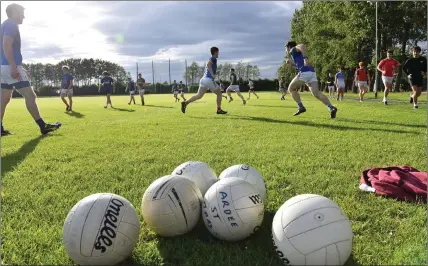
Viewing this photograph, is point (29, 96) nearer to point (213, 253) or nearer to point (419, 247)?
point (213, 253)

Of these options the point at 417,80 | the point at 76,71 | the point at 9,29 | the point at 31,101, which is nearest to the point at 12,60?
the point at 9,29

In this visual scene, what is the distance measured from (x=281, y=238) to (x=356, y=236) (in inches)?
37.5

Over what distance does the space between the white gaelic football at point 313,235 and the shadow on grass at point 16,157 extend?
15.9 feet

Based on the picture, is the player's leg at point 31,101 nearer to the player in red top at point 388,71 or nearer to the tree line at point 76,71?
the player in red top at point 388,71

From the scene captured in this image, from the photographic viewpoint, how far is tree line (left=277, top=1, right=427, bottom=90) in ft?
123

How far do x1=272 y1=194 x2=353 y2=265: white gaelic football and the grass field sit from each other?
0.79 feet

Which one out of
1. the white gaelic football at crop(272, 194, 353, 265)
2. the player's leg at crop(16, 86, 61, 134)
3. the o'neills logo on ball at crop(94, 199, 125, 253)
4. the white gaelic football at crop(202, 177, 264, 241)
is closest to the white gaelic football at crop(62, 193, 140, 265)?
the o'neills logo on ball at crop(94, 199, 125, 253)

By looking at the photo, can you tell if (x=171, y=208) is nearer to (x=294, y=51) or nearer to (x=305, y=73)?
(x=305, y=73)

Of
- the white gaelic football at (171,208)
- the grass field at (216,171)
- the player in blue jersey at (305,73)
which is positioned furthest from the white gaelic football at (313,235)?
the player in blue jersey at (305,73)

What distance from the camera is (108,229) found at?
2996mm

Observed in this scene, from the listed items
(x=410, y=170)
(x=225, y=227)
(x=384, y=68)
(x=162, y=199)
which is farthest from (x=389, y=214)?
(x=384, y=68)

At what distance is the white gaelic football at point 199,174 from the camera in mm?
4098

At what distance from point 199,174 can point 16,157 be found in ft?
15.3

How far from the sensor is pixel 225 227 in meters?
3.28
